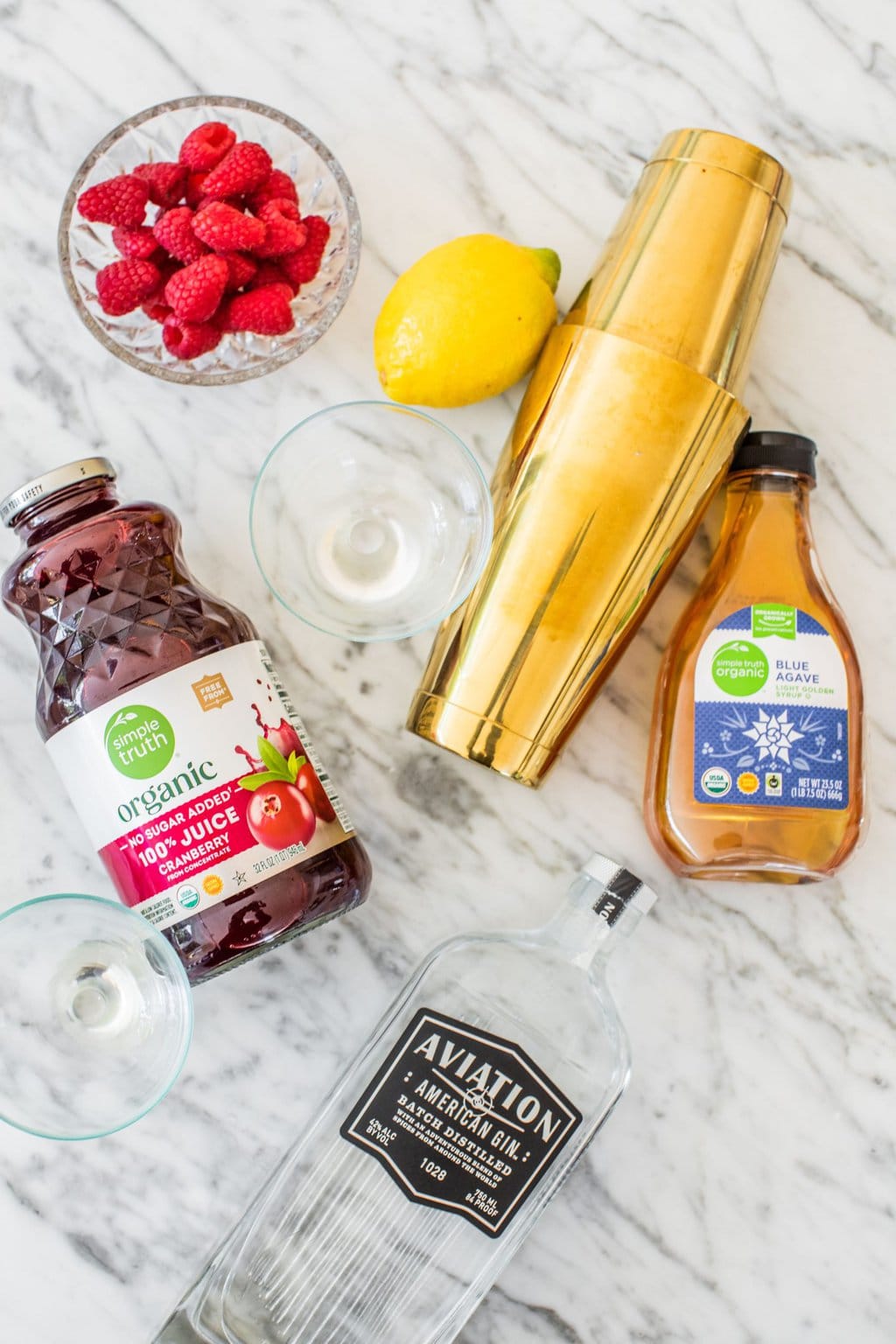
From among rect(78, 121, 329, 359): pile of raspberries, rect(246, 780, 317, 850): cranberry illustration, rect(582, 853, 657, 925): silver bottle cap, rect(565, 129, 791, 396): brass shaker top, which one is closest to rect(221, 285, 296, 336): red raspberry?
rect(78, 121, 329, 359): pile of raspberries

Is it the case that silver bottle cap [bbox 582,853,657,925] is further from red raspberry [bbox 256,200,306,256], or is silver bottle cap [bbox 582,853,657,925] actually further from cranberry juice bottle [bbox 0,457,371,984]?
red raspberry [bbox 256,200,306,256]

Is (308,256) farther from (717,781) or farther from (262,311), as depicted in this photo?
(717,781)

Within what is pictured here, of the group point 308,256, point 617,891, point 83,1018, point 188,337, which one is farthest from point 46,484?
point 617,891

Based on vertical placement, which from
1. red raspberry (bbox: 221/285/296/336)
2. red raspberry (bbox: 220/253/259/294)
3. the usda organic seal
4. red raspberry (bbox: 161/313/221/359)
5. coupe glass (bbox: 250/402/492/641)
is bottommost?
the usda organic seal

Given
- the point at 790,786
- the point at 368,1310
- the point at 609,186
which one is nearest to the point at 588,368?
the point at 609,186

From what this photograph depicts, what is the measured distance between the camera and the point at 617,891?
776 mm

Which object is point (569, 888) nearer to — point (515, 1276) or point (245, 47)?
point (515, 1276)

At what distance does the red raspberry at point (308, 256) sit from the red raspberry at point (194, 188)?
73 mm

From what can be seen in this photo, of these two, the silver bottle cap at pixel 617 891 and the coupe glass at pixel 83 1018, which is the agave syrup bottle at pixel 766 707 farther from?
the coupe glass at pixel 83 1018

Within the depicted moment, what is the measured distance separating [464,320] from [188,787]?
38 cm

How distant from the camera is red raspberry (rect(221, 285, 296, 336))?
0.79 meters

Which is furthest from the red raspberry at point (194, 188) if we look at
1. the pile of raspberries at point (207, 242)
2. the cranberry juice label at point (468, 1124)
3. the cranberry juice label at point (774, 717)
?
the cranberry juice label at point (468, 1124)

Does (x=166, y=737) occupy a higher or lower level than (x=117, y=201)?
lower

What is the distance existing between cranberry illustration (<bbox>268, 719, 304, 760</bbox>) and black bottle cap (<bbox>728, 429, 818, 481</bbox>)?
387 millimetres
